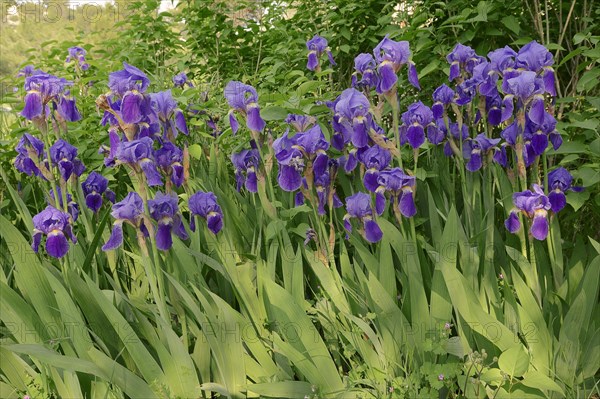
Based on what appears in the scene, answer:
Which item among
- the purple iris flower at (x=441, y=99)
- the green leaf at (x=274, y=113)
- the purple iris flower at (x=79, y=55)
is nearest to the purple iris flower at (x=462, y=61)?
the purple iris flower at (x=441, y=99)

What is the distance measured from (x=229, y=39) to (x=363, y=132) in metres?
3.66

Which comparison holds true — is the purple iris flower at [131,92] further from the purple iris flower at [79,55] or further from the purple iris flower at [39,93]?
the purple iris flower at [79,55]

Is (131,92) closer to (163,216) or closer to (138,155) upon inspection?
(138,155)

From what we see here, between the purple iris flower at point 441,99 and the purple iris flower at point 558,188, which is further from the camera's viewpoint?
Result: the purple iris flower at point 441,99

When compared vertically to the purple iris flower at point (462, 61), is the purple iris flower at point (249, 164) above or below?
below

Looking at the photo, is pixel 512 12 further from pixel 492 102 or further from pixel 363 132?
pixel 363 132

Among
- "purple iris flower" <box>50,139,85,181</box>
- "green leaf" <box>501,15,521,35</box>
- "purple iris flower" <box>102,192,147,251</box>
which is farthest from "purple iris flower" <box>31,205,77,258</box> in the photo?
"green leaf" <box>501,15,521,35</box>

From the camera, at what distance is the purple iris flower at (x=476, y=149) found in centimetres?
269

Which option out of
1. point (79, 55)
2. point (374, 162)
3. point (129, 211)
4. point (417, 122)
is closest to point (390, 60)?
point (417, 122)

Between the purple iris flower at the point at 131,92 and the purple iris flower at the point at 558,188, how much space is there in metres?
1.84

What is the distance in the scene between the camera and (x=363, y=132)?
2543 mm

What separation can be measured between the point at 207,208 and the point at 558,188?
5.27 feet

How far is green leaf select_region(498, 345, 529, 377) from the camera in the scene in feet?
6.79

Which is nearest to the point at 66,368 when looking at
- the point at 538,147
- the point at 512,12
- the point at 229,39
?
the point at 538,147
